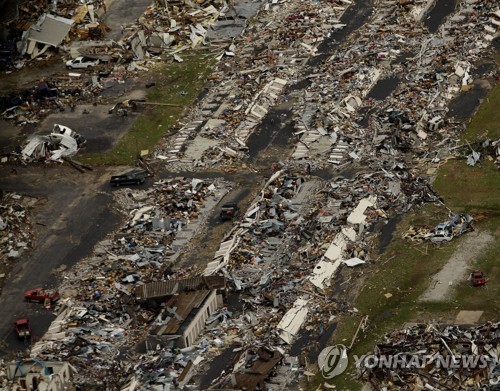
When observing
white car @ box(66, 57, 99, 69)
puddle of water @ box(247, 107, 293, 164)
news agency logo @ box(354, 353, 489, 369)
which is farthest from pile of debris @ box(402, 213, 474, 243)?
white car @ box(66, 57, 99, 69)

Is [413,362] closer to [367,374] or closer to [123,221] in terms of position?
[367,374]

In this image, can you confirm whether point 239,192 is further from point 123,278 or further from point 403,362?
point 403,362

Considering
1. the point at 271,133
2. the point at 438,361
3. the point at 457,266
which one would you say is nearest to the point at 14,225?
the point at 271,133

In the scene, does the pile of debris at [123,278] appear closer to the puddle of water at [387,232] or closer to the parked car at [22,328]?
the parked car at [22,328]

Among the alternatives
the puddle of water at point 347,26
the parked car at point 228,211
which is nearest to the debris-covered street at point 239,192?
Result: the parked car at point 228,211

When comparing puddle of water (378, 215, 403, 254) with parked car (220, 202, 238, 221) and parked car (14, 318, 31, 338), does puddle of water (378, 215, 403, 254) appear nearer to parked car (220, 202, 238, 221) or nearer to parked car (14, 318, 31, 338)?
parked car (220, 202, 238, 221)

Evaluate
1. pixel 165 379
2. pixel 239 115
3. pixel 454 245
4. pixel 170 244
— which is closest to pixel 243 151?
pixel 239 115
